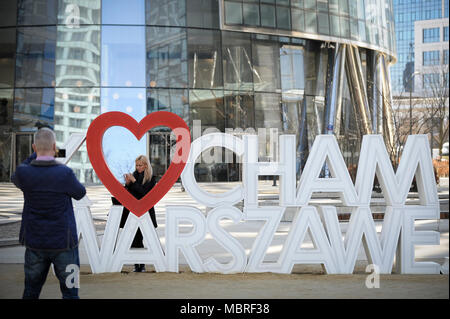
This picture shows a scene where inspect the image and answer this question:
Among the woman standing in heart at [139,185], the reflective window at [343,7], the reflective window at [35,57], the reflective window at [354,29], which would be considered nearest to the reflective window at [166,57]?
the reflective window at [35,57]

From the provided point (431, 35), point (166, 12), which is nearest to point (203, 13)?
point (166, 12)

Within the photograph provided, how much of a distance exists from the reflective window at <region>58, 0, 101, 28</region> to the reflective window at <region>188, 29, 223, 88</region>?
505 centimetres

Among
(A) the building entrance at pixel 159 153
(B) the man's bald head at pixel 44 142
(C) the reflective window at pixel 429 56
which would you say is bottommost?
(B) the man's bald head at pixel 44 142

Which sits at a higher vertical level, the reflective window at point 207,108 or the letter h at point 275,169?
the reflective window at point 207,108

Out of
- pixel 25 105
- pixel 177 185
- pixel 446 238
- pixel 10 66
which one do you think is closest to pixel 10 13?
pixel 10 66

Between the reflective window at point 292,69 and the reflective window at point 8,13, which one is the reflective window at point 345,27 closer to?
the reflective window at point 292,69

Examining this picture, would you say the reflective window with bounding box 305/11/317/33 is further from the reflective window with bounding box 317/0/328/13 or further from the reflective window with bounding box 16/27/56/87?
the reflective window with bounding box 16/27/56/87

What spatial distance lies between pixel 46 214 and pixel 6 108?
26154mm

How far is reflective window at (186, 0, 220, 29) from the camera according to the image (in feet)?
→ 94.5

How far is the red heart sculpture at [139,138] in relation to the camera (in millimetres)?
7246

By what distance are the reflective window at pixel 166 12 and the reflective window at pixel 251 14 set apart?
11.3ft

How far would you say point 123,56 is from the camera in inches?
1093

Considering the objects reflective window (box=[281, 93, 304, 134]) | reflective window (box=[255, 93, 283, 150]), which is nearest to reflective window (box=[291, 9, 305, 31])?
reflective window (box=[281, 93, 304, 134])

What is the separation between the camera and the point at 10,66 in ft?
93.0
